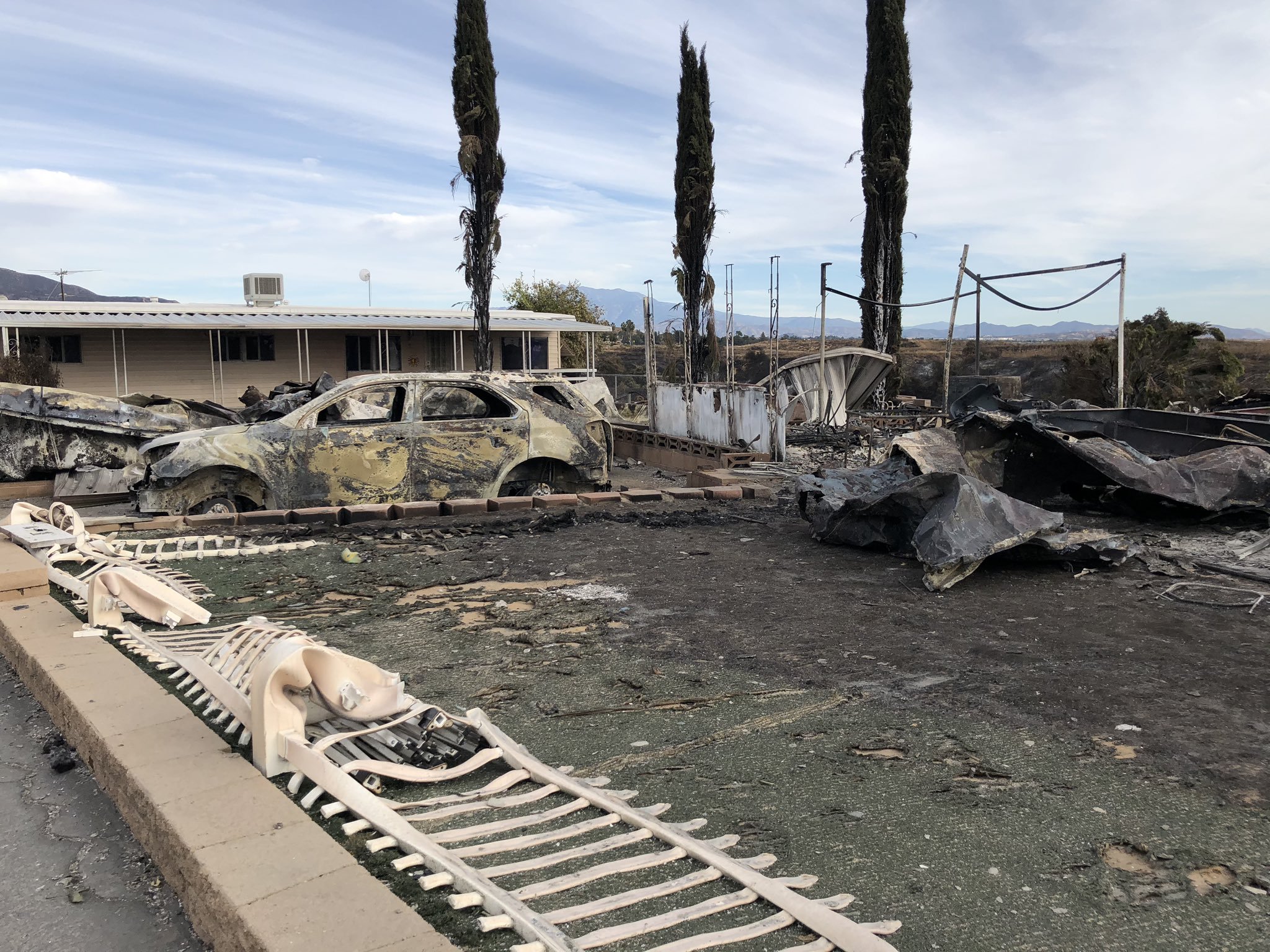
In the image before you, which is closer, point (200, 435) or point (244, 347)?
point (200, 435)

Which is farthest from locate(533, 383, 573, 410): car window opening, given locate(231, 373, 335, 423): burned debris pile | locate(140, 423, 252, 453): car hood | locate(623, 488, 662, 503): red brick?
locate(140, 423, 252, 453): car hood

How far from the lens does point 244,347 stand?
2406cm

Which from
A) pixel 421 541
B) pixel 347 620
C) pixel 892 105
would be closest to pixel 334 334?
pixel 892 105

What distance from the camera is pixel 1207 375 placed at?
21.4 meters

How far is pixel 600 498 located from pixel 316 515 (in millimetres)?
2732

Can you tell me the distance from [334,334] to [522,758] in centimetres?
2357

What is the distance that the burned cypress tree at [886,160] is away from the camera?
22.6m

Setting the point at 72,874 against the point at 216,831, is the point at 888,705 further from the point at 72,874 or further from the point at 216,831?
the point at 72,874

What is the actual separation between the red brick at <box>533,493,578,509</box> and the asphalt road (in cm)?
544

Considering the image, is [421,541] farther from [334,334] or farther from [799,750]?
[334,334]

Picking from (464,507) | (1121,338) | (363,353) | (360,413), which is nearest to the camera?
(464,507)

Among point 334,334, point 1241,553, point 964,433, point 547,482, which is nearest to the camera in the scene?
point 1241,553

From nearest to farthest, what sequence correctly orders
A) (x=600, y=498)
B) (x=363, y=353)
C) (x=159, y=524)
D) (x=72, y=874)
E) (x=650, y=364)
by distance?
1. (x=72, y=874)
2. (x=159, y=524)
3. (x=600, y=498)
4. (x=650, y=364)
5. (x=363, y=353)

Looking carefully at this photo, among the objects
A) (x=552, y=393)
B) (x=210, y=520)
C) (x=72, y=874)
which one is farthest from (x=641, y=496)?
(x=72, y=874)
